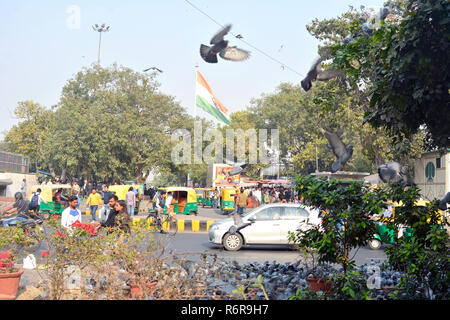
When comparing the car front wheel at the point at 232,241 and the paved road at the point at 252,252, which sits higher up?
the car front wheel at the point at 232,241

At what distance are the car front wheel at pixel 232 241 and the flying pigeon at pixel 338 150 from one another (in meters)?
4.35

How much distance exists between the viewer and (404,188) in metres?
6.29

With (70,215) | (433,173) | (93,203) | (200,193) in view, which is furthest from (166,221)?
(200,193)

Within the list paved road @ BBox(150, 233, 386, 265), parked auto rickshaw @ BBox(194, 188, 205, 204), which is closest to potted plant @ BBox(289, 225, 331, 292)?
paved road @ BBox(150, 233, 386, 265)

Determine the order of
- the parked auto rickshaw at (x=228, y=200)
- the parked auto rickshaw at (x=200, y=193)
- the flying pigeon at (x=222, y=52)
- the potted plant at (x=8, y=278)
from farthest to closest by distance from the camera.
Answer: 1. the parked auto rickshaw at (x=200, y=193)
2. the parked auto rickshaw at (x=228, y=200)
3. the flying pigeon at (x=222, y=52)
4. the potted plant at (x=8, y=278)

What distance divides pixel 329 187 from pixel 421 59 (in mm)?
1986

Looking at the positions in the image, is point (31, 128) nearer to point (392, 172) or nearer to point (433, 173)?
point (433, 173)

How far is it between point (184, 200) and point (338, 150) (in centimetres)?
1478

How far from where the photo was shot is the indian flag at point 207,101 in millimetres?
38031

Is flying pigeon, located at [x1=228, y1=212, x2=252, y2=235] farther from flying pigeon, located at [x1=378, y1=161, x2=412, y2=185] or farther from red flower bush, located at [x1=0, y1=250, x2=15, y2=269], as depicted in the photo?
red flower bush, located at [x1=0, y1=250, x2=15, y2=269]

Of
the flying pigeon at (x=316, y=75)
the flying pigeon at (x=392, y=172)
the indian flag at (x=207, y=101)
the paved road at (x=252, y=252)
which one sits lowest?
the paved road at (x=252, y=252)

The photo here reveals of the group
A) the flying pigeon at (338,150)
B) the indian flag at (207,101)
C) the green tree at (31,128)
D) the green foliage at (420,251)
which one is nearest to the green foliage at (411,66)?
the green foliage at (420,251)

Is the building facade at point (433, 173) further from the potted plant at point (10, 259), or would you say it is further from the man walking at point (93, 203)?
the potted plant at point (10, 259)

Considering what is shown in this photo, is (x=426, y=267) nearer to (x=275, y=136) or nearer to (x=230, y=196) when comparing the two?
(x=230, y=196)
